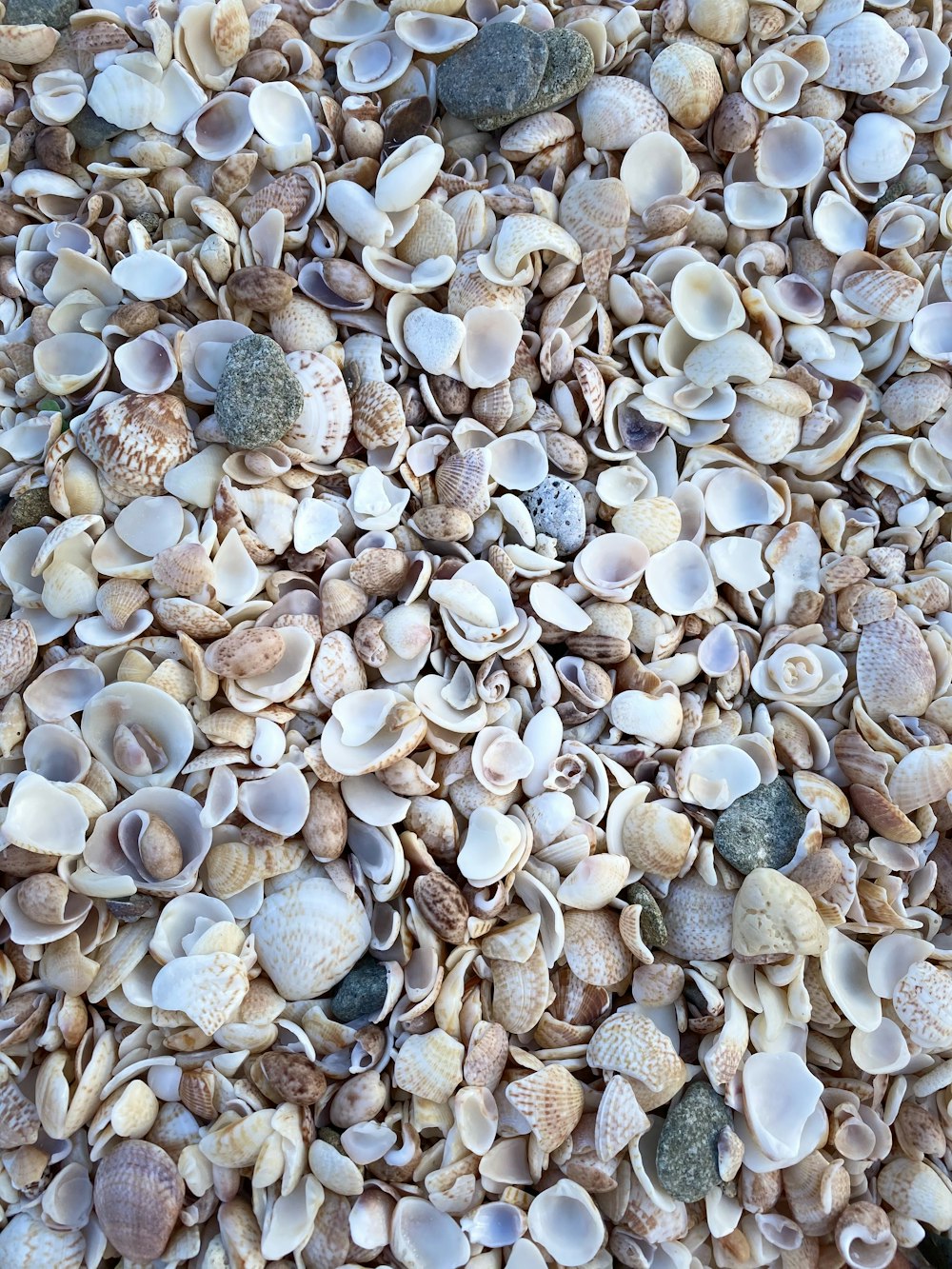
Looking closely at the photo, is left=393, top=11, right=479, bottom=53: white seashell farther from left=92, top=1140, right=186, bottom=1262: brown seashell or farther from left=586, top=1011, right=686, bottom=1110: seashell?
left=92, top=1140, right=186, bottom=1262: brown seashell

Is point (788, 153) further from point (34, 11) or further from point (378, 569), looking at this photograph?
point (34, 11)

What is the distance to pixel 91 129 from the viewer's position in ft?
5.22

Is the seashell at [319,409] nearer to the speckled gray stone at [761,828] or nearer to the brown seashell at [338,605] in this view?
the brown seashell at [338,605]

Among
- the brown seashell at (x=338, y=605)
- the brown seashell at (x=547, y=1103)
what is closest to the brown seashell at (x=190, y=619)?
the brown seashell at (x=338, y=605)

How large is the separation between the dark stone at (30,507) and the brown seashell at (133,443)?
0.08 metres

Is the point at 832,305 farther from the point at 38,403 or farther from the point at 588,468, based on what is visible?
the point at 38,403

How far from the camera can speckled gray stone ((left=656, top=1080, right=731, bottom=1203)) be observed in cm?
126

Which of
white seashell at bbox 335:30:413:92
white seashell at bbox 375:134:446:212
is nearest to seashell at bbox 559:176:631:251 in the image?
white seashell at bbox 375:134:446:212

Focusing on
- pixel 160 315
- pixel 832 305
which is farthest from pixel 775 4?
pixel 160 315

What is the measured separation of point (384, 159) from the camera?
5.26ft

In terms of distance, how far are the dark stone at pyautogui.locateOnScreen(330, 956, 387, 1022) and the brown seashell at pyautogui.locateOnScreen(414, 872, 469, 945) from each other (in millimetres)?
102

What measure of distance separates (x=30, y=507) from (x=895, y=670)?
1.31m

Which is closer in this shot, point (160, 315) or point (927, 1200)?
point (927, 1200)

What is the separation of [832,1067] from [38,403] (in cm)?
153
